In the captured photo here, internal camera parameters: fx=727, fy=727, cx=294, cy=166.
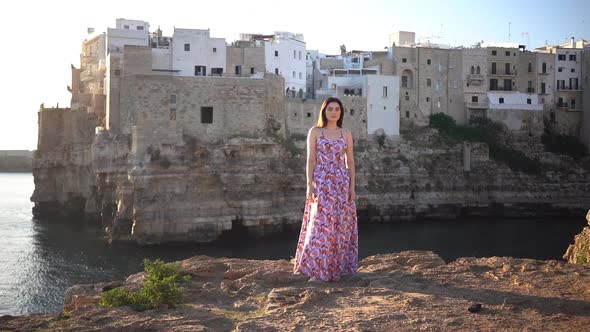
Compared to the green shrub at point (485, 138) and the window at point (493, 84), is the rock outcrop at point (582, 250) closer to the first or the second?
the green shrub at point (485, 138)

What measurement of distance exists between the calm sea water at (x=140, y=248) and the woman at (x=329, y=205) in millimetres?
14887

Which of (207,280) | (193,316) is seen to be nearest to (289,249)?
(207,280)

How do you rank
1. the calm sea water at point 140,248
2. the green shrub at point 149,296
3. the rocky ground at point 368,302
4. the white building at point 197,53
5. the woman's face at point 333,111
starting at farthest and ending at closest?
the white building at point 197,53 < the calm sea water at point 140,248 < the woman's face at point 333,111 < the green shrub at point 149,296 < the rocky ground at point 368,302

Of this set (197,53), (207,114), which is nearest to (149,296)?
(207,114)

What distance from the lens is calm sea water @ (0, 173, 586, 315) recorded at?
90.5 ft

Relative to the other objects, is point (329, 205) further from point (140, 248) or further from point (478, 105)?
point (478, 105)

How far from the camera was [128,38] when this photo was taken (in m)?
47.1

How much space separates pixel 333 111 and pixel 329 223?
66.3 inches

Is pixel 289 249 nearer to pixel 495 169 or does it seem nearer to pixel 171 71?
pixel 171 71

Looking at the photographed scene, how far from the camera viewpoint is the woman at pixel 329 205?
1081 centimetres

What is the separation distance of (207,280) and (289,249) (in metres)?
23.3

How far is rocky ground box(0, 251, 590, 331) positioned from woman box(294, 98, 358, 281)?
0.27m

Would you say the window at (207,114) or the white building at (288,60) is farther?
the white building at (288,60)

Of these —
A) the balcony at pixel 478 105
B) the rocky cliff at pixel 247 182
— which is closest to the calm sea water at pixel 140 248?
the rocky cliff at pixel 247 182
